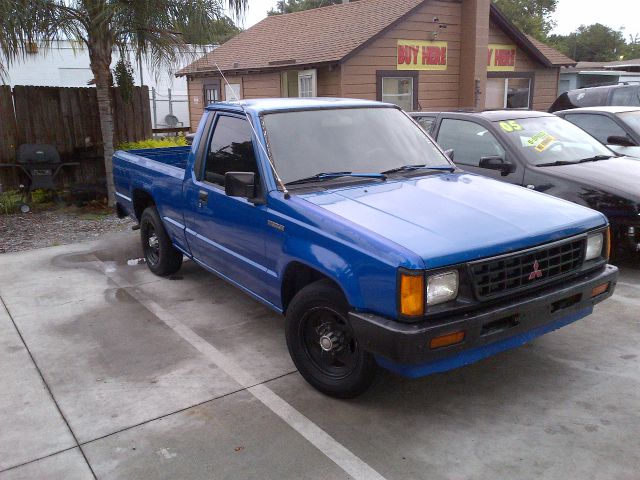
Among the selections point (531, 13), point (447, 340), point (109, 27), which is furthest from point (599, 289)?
point (531, 13)

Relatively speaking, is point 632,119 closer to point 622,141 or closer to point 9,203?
point 622,141

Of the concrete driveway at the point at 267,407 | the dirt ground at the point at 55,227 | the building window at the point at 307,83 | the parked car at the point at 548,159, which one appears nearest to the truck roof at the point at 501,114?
the parked car at the point at 548,159

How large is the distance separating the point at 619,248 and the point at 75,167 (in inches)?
345

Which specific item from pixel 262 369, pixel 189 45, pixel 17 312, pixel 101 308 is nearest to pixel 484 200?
pixel 262 369

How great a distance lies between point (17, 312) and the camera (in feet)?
17.6

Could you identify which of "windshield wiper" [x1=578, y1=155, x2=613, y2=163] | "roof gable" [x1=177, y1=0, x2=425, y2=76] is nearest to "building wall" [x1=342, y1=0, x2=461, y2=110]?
"roof gable" [x1=177, y1=0, x2=425, y2=76]

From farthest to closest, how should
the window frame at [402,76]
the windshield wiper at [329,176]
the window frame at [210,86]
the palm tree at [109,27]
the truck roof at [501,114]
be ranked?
1. the window frame at [210,86]
2. the window frame at [402,76]
3. the palm tree at [109,27]
4. the truck roof at [501,114]
5. the windshield wiper at [329,176]

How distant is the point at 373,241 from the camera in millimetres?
3248

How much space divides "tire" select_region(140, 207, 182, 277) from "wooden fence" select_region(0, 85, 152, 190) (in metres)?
4.77

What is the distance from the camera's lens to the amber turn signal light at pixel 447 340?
3123 millimetres

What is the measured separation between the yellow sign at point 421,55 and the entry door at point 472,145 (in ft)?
31.9

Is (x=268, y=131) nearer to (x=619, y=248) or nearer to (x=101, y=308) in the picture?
(x=101, y=308)

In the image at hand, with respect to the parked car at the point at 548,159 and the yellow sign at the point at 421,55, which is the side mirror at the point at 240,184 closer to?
the parked car at the point at 548,159

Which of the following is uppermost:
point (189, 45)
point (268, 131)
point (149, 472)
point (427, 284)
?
point (189, 45)
